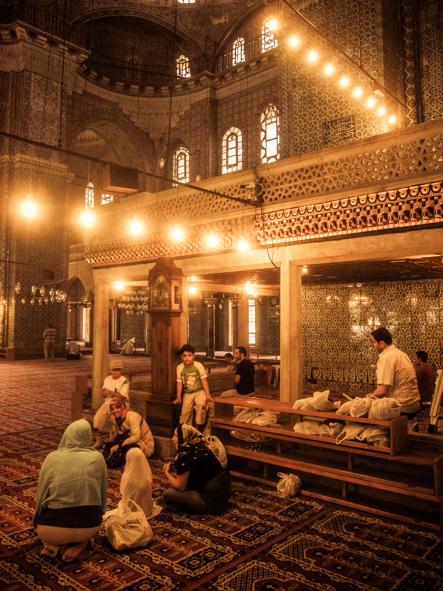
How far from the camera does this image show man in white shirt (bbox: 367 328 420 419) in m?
4.52

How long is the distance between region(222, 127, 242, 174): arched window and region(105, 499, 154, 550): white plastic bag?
17650 millimetres

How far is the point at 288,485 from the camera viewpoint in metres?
4.74

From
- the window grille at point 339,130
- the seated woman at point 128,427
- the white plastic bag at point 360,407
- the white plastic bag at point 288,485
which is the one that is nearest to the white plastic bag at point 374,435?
the white plastic bag at point 360,407

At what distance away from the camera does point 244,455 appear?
5.21m

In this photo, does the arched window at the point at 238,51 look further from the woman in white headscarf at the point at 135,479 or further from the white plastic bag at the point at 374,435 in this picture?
the woman in white headscarf at the point at 135,479

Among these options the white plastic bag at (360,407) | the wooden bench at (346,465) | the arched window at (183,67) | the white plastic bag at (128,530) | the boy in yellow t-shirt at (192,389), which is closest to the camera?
the white plastic bag at (128,530)

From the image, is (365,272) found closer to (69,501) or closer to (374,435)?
(374,435)

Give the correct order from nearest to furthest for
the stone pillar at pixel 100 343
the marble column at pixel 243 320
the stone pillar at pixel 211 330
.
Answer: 1. the stone pillar at pixel 100 343
2. the marble column at pixel 243 320
3. the stone pillar at pixel 211 330

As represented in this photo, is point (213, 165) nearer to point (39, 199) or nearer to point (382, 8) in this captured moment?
point (39, 199)

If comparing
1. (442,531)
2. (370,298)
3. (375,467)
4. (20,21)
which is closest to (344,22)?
(370,298)

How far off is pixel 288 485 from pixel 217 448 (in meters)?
0.82

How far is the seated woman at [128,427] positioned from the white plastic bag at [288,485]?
1733mm

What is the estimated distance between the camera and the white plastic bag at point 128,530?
3561mm

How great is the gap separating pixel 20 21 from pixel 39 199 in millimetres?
6326
